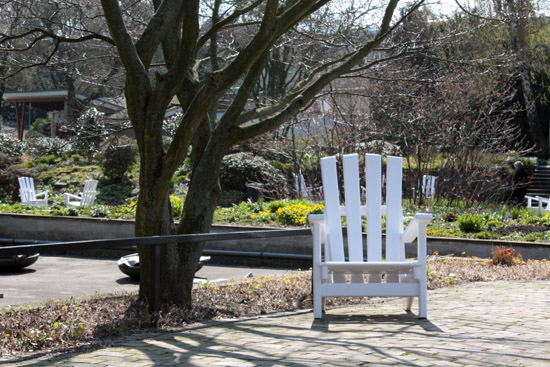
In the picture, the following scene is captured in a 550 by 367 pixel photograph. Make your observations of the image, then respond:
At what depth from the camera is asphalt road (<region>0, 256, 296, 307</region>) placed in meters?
8.55

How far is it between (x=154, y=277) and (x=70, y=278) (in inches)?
219

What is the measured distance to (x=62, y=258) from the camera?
42.0ft

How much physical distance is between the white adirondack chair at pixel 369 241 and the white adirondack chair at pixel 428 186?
10043mm

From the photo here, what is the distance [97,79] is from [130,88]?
196 inches

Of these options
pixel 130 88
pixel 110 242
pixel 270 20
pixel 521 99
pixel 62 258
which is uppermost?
pixel 521 99

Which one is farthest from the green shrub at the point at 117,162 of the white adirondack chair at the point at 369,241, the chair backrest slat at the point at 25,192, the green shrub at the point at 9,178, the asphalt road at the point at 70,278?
the white adirondack chair at the point at 369,241

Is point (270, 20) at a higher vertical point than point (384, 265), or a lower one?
higher

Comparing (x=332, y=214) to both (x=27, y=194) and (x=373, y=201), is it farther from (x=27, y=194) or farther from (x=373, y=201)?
(x=27, y=194)

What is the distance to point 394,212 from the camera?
5973mm

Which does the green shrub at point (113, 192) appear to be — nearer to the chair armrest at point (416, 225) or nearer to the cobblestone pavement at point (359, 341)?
the chair armrest at point (416, 225)

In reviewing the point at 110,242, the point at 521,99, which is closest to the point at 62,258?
the point at 110,242

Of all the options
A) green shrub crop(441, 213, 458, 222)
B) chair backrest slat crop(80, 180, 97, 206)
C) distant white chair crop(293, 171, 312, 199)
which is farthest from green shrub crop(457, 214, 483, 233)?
chair backrest slat crop(80, 180, 97, 206)

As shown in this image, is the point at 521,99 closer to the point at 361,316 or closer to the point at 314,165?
the point at 314,165

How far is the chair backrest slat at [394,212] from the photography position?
5867 millimetres
